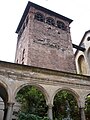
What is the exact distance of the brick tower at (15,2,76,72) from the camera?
19719mm

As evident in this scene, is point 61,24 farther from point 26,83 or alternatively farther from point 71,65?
point 26,83

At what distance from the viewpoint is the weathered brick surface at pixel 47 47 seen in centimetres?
1952

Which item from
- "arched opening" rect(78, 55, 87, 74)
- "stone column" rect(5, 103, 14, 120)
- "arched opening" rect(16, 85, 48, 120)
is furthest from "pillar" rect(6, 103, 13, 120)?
"arched opening" rect(78, 55, 87, 74)

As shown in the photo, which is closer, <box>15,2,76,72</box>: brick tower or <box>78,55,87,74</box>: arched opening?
<box>15,2,76,72</box>: brick tower

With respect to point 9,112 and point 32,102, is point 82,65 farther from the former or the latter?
point 9,112

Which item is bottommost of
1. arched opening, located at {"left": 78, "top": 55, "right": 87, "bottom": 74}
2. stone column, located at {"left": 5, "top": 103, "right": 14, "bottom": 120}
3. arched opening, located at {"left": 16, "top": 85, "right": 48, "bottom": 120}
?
stone column, located at {"left": 5, "top": 103, "right": 14, "bottom": 120}

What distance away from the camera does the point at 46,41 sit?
21.5m

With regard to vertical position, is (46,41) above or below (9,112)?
above

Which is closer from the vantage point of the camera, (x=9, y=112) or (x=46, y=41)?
(x=9, y=112)

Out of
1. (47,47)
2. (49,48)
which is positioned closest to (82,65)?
(49,48)

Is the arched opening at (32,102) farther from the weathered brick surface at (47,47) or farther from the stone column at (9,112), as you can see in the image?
the weathered brick surface at (47,47)

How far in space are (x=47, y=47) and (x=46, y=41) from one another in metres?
0.95

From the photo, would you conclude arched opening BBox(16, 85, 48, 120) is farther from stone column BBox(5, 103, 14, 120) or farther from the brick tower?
the brick tower

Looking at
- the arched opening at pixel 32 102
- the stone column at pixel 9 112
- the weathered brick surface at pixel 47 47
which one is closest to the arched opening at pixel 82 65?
the weathered brick surface at pixel 47 47
